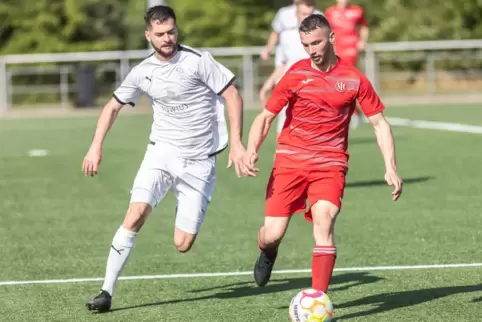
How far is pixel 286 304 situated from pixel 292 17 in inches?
305

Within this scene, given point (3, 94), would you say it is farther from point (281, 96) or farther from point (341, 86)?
point (341, 86)

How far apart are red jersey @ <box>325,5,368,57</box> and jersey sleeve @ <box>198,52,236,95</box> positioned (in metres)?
11.9

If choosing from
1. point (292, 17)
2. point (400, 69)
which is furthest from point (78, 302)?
point (400, 69)

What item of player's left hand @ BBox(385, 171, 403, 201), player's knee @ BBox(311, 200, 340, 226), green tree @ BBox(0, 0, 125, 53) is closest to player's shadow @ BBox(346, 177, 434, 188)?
player's knee @ BBox(311, 200, 340, 226)

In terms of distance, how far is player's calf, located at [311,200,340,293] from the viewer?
23.5 feet

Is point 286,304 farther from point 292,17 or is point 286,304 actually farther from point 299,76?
point 292,17

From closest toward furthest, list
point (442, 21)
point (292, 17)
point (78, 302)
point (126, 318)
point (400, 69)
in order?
point (126, 318), point (78, 302), point (292, 17), point (400, 69), point (442, 21)

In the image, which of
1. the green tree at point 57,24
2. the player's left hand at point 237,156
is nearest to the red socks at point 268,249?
the player's left hand at point 237,156

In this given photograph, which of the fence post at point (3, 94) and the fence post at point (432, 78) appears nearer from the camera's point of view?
Result: the fence post at point (3, 94)

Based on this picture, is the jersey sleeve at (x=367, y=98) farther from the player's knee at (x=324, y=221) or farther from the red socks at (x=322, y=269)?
the red socks at (x=322, y=269)

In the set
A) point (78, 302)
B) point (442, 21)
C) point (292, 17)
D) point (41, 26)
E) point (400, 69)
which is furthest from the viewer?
point (41, 26)

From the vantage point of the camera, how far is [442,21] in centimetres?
4281

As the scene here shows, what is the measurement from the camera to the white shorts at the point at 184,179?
26.6 ft

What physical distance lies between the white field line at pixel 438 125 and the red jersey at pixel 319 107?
1429 cm
